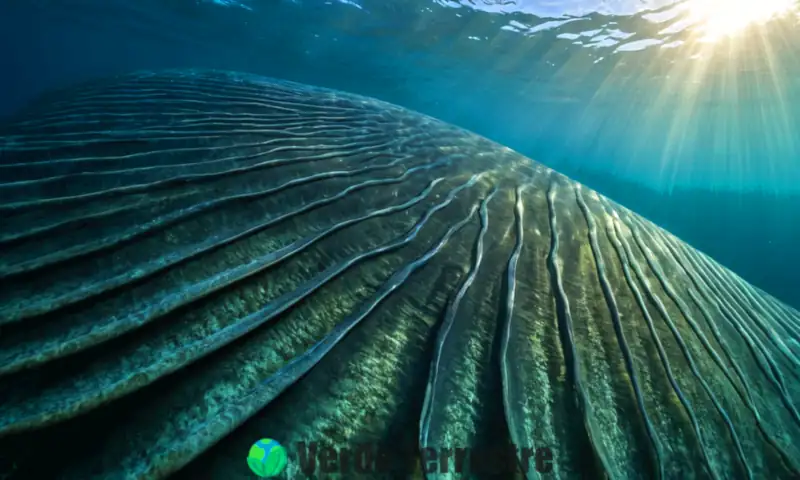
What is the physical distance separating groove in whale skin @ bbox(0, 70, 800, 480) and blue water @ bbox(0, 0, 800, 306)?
8231mm

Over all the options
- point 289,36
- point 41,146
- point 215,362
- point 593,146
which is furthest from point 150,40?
point 593,146

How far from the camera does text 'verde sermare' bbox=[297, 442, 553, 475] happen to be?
940 mm

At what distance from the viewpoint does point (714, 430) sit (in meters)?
1.29

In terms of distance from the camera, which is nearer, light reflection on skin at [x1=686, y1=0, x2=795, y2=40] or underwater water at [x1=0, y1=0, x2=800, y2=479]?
underwater water at [x1=0, y1=0, x2=800, y2=479]

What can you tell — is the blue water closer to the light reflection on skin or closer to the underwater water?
the light reflection on skin

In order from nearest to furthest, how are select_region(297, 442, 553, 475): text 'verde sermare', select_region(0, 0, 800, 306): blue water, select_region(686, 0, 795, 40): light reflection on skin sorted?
1. select_region(297, 442, 553, 475): text 'verde sermare'
2. select_region(686, 0, 795, 40): light reflection on skin
3. select_region(0, 0, 800, 306): blue water

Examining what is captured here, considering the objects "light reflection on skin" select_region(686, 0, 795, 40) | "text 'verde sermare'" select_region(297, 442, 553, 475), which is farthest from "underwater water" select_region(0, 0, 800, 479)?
"light reflection on skin" select_region(686, 0, 795, 40)

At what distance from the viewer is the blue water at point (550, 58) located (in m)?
17.2

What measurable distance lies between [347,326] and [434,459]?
0.51 metres

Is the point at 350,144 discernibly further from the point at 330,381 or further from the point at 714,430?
the point at 714,430

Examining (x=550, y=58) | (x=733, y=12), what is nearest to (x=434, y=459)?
(x=733, y=12)

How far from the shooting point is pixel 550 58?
23.4 meters

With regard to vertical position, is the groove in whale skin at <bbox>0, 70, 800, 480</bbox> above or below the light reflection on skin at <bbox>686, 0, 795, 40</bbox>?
below

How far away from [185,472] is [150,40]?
43.7m
